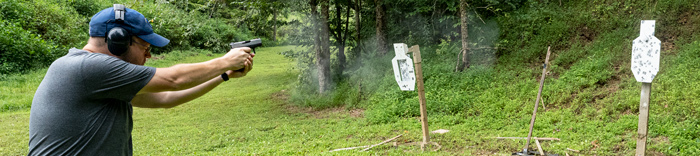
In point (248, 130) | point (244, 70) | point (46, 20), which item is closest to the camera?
point (244, 70)

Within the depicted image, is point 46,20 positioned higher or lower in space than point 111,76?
higher

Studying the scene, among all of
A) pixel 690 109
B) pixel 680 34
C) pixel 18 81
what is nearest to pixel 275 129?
pixel 690 109

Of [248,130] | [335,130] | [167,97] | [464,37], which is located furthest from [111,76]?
[464,37]

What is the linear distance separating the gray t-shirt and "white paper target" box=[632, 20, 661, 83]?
4.22 meters

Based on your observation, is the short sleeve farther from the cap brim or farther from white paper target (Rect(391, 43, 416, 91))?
white paper target (Rect(391, 43, 416, 91))

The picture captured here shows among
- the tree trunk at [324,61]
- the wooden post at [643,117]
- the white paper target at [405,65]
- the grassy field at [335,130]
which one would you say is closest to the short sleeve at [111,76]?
the wooden post at [643,117]

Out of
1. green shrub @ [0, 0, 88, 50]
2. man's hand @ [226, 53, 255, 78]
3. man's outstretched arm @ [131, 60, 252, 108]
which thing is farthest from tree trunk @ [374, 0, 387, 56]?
green shrub @ [0, 0, 88, 50]

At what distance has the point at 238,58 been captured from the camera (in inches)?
81.3

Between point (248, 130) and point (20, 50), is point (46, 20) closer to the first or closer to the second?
point (20, 50)

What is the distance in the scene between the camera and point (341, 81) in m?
11.1

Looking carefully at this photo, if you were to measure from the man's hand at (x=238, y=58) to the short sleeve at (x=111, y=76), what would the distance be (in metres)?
0.31

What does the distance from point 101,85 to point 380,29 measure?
908 cm

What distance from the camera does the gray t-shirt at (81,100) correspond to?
1831mm

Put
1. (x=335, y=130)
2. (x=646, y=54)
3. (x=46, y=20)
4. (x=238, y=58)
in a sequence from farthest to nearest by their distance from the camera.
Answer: (x=46, y=20) → (x=335, y=130) → (x=646, y=54) → (x=238, y=58)
